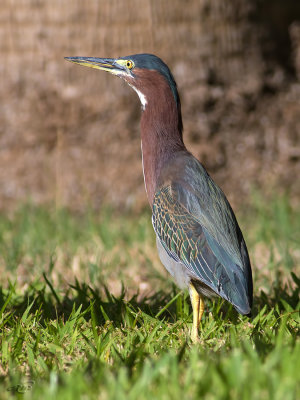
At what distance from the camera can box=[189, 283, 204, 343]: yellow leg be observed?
11.6 feet

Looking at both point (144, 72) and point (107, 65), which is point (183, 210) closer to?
point (144, 72)

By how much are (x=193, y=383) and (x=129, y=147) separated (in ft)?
14.6

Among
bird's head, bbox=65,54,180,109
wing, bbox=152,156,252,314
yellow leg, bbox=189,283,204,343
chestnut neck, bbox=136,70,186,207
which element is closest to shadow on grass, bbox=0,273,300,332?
yellow leg, bbox=189,283,204,343

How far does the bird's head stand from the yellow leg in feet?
3.67

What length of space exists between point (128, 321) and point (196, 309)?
367mm

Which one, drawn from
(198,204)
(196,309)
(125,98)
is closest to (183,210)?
(198,204)

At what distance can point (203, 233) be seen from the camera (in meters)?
3.75

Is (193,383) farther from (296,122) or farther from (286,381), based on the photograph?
(296,122)

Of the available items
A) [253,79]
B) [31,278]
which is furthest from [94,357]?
[253,79]

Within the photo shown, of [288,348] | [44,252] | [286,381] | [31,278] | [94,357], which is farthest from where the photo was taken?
[44,252]

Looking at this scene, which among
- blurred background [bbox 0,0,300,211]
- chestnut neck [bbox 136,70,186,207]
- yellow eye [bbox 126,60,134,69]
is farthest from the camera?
blurred background [bbox 0,0,300,211]

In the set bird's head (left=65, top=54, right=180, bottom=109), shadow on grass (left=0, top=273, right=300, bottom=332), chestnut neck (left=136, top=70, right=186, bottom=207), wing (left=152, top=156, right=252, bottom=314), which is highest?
bird's head (left=65, top=54, right=180, bottom=109)

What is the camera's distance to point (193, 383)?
2.51 m

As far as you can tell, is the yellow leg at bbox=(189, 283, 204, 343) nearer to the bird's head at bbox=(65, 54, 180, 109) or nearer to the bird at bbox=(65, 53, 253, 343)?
the bird at bbox=(65, 53, 253, 343)
